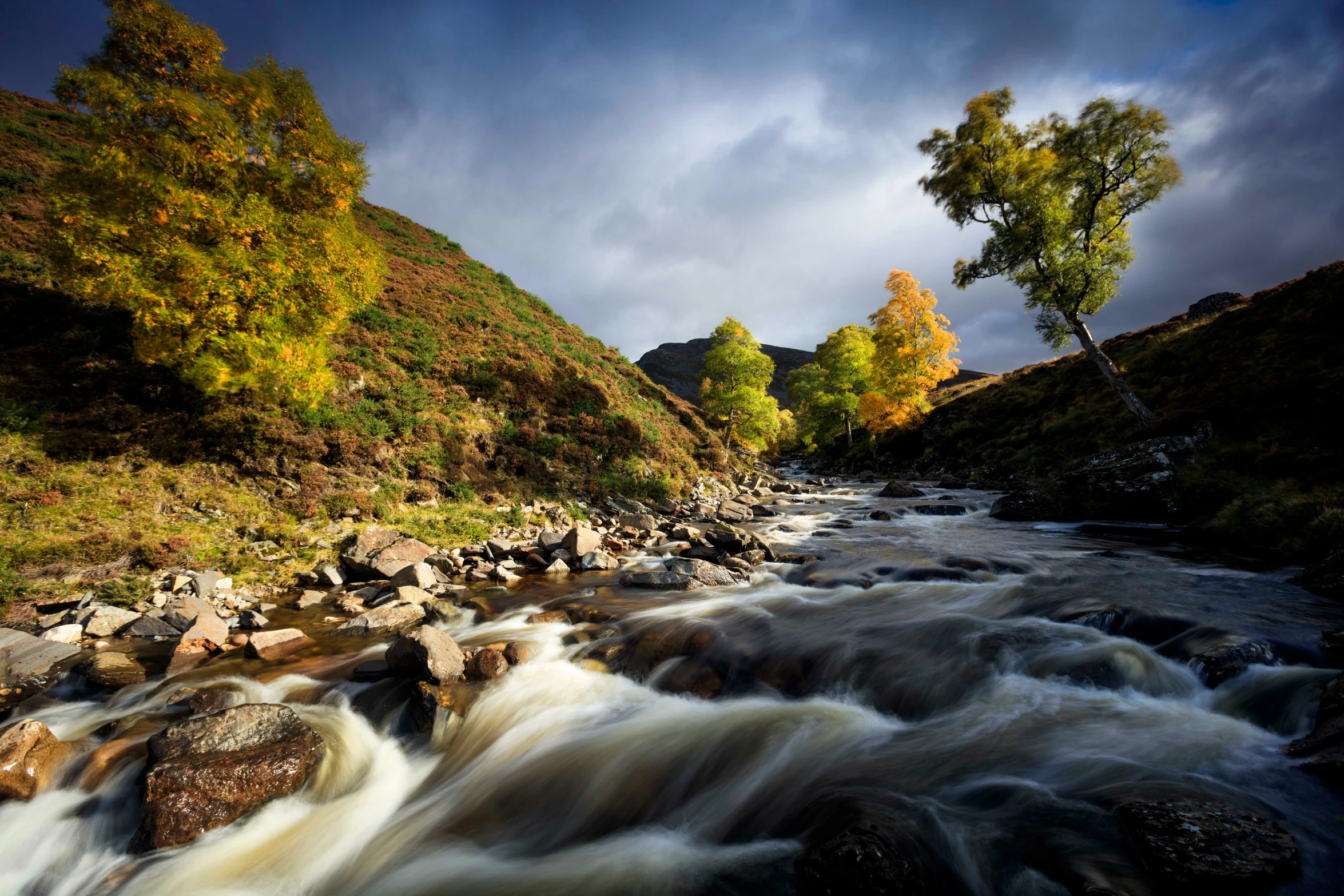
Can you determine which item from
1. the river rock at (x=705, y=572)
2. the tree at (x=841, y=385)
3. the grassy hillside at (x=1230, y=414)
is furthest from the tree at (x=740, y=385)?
the river rock at (x=705, y=572)

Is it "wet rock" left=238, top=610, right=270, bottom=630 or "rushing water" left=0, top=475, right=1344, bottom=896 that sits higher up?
"wet rock" left=238, top=610, right=270, bottom=630

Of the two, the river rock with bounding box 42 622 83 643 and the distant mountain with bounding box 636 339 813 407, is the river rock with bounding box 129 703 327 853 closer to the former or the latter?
the river rock with bounding box 42 622 83 643

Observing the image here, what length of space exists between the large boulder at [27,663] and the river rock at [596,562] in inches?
294

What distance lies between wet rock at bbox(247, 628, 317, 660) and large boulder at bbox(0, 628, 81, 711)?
73.7 inches

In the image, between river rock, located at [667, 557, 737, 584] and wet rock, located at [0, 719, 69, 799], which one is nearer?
wet rock, located at [0, 719, 69, 799]

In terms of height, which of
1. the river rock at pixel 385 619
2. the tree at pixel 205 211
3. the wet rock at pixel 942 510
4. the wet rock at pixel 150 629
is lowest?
the wet rock at pixel 942 510

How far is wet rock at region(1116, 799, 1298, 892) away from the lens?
7.30 feet

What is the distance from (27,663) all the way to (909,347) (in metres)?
32.1

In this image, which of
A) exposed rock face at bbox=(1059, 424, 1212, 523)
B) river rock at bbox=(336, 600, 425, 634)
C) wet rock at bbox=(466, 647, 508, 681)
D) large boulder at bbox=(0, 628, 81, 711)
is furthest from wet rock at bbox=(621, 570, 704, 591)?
exposed rock face at bbox=(1059, 424, 1212, 523)

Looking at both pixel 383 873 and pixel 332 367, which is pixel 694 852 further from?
pixel 332 367

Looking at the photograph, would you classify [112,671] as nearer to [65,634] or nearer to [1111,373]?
[65,634]

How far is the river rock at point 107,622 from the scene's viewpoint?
6453mm

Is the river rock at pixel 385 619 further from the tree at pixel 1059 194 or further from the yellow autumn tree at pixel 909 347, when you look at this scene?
the yellow autumn tree at pixel 909 347

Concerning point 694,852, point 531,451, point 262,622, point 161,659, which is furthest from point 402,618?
point 531,451
